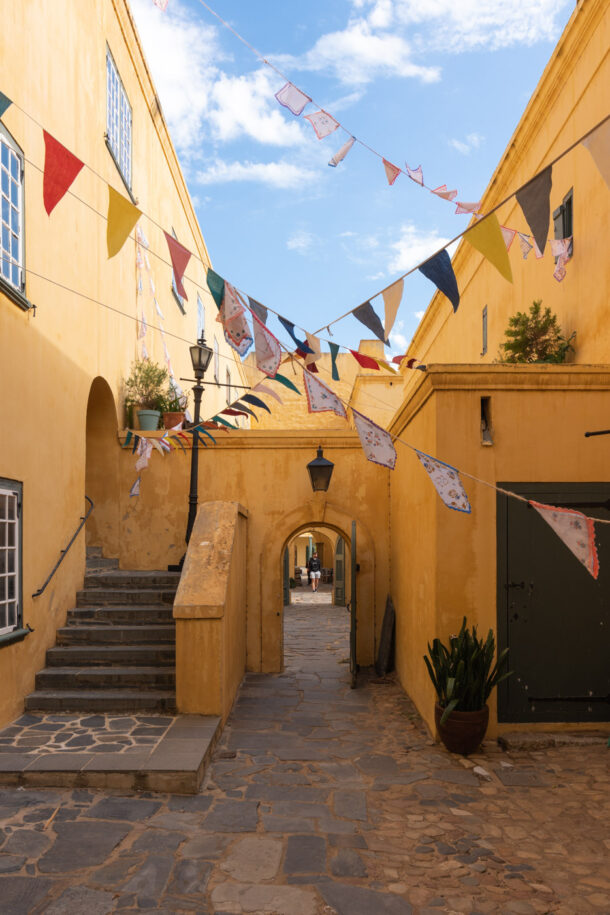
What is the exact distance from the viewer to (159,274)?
1262 centimetres

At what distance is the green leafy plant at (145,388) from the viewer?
10.5 metres

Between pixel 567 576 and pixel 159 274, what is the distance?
31.2 feet

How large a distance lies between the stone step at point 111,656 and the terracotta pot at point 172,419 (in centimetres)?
416

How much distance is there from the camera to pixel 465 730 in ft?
19.0

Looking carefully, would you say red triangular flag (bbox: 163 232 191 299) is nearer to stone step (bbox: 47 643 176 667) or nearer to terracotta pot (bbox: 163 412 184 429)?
stone step (bbox: 47 643 176 667)

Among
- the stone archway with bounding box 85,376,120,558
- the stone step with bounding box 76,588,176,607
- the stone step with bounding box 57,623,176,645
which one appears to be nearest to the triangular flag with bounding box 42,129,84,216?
the stone step with bounding box 57,623,176,645

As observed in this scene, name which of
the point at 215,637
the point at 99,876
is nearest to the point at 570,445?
the point at 215,637

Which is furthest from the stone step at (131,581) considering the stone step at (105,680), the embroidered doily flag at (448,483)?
the embroidered doily flag at (448,483)

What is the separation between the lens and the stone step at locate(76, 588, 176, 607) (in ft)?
27.0

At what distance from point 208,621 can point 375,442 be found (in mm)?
2442

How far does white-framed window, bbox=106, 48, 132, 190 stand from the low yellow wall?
581cm

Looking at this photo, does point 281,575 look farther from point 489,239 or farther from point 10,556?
point 489,239

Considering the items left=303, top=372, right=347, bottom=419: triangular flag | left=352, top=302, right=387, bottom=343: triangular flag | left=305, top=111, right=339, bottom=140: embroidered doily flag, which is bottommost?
left=303, top=372, right=347, bottom=419: triangular flag

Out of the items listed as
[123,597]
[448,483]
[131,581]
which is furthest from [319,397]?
[131,581]
